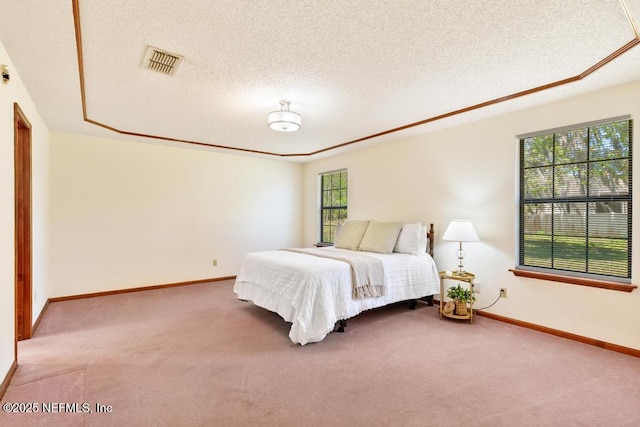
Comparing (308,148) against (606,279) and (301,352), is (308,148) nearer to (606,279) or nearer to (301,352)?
(301,352)

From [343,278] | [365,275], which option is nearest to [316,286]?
[343,278]

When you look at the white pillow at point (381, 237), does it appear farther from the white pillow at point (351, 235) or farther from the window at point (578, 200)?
the window at point (578, 200)

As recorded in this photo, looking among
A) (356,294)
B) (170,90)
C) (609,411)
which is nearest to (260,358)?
(356,294)

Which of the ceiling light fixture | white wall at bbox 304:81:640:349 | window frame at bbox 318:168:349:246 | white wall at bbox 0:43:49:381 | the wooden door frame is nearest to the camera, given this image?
white wall at bbox 0:43:49:381

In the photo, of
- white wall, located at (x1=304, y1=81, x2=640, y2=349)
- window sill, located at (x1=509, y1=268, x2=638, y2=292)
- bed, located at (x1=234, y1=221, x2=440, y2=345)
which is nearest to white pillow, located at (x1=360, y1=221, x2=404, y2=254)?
bed, located at (x1=234, y1=221, x2=440, y2=345)

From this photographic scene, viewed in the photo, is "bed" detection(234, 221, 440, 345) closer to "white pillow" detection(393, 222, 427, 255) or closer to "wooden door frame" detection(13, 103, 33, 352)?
"white pillow" detection(393, 222, 427, 255)

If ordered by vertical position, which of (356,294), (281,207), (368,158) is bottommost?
(356,294)

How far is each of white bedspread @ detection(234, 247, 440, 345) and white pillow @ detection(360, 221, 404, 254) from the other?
17cm

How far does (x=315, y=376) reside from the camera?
2.26m

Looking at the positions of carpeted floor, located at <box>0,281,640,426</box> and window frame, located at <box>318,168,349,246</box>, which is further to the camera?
window frame, located at <box>318,168,349,246</box>

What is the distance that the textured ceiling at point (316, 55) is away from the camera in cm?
→ 179

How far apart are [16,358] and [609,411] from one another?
4024mm

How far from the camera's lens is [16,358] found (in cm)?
236

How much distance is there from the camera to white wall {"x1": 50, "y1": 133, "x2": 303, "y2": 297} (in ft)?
14.1
